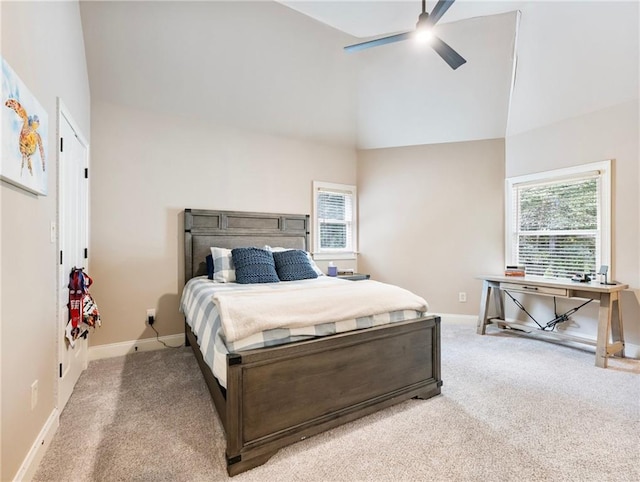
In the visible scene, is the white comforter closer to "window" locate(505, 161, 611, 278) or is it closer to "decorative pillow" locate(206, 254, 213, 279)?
"decorative pillow" locate(206, 254, 213, 279)

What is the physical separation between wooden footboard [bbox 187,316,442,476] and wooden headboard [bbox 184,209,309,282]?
67.9 inches

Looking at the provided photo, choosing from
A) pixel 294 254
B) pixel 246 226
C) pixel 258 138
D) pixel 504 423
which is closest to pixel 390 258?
pixel 294 254

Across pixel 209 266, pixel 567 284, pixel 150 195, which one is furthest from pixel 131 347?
pixel 567 284

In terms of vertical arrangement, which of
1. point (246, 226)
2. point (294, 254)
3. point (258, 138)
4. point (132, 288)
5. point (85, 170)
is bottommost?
point (132, 288)

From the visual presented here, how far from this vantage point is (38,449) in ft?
5.42

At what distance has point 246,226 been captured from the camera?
398 centimetres

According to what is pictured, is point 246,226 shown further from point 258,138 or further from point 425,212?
point 425,212

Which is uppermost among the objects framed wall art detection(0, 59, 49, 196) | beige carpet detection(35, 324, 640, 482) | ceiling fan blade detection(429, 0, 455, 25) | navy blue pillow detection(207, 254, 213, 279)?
ceiling fan blade detection(429, 0, 455, 25)

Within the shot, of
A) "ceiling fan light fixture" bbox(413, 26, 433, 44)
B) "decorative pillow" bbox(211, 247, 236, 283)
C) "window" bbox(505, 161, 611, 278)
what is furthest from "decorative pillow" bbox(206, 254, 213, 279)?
"window" bbox(505, 161, 611, 278)

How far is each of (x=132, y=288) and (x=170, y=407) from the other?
5.40 ft

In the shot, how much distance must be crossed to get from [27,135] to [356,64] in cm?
343

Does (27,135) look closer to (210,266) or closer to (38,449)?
(38,449)

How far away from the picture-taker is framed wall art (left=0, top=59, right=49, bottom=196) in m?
1.35

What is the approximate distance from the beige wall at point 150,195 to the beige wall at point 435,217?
→ 1797mm
